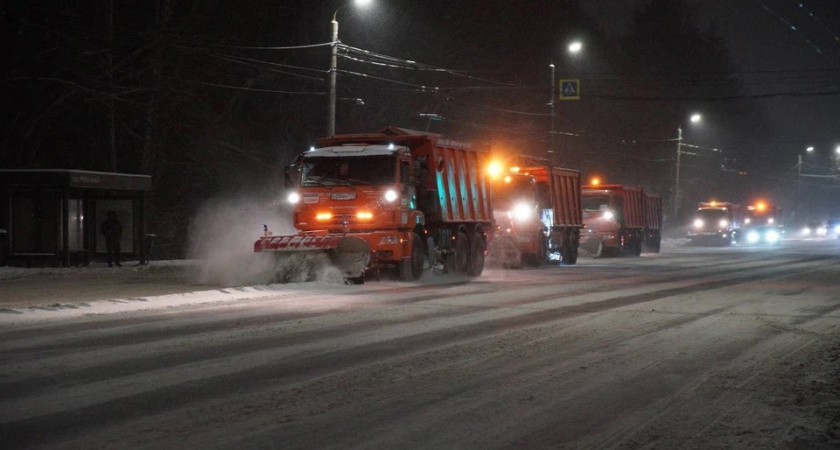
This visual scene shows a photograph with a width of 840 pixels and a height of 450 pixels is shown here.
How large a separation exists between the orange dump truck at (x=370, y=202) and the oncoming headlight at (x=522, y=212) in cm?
792

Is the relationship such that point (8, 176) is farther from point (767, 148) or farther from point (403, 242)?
point (767, 148)

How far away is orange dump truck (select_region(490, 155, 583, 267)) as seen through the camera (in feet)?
102

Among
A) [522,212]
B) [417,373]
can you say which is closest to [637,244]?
[522,212]

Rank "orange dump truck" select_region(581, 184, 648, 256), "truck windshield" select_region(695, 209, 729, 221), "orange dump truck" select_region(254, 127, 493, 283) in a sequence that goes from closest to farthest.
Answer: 1. "orange dump truck" select_region(254, 127, 493, 283)
2. "orange dump truck" select_region(581, 184, 648, 256)
3. "truck windshield" select_region(695, 209, 729, 221)

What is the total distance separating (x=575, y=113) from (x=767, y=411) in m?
69.4

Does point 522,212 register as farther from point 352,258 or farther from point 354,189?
point 352,258

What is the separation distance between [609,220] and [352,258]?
23673 millimetres

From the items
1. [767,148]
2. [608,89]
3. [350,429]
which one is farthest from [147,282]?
[767,148]

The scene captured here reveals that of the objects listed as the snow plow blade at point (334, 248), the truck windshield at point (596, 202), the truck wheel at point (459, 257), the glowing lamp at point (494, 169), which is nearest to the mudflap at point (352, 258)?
the snow plow blade at point (334, 248)

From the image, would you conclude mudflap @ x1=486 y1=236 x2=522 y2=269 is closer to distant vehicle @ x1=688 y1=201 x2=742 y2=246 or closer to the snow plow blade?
the snow plow blade

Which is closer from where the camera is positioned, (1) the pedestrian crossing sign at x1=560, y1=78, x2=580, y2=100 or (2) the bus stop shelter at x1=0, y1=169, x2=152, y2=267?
(2) the bus stop shelter at x1=0, y1=169, x2=152, y2=267

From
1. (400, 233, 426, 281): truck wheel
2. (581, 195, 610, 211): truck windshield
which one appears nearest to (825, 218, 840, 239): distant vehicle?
(581, 195, 610, 211): truck windshield

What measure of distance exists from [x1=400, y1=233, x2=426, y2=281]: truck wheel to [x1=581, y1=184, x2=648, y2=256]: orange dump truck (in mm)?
20591

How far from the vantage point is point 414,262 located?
22.5 m
